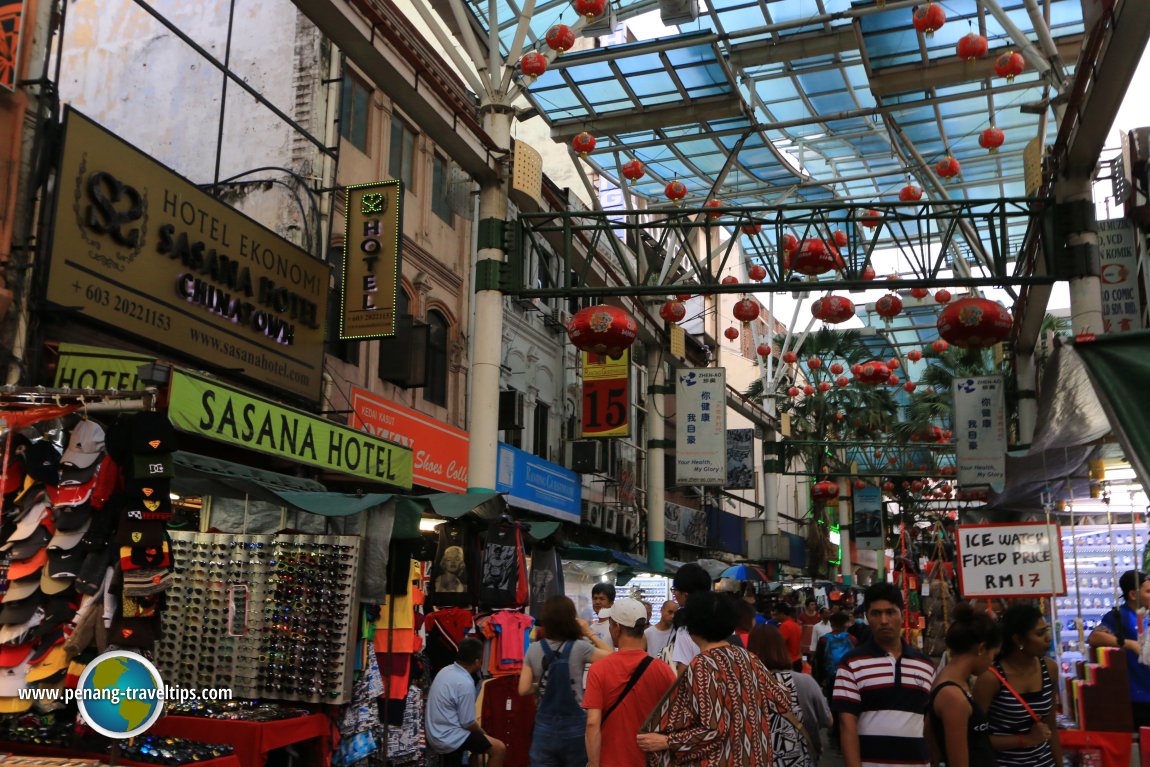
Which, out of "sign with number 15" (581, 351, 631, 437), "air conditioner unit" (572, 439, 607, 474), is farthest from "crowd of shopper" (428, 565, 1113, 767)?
"air conditioner unit" (572, 439, 607, 474)

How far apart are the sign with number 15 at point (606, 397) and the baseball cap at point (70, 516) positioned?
18814 millimetres

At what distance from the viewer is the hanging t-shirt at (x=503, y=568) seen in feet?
39.0

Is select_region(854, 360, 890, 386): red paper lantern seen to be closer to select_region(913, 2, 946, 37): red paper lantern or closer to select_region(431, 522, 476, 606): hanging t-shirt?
select_region(913, 2, 946, 37): red paper lantern

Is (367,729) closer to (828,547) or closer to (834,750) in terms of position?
(834,750)

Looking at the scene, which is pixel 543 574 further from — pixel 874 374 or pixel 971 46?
pixel 874 374

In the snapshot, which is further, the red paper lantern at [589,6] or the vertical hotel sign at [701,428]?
the vertical hotel sign at [701,428]

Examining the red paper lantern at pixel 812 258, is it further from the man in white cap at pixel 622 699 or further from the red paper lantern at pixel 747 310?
the man in white cap at pixel 622 699

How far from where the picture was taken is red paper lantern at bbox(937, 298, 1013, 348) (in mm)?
13531

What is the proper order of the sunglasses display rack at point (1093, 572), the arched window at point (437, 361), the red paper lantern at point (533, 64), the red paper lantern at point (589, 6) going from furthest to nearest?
the arched window at point (437, 361), the red paper lantern at point (533, 64), the red paper lantern at point (589, 6), the sunglasses display rack at point (1093, 572)

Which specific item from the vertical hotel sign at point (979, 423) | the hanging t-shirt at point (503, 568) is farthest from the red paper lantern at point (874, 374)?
the hanging t-shirt at point (503, 568)

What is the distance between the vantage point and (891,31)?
60.3ft

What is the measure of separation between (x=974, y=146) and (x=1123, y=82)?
17718 mm

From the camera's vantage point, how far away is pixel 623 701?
621 cm

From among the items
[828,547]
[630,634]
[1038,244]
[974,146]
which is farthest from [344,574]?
[828,547]
